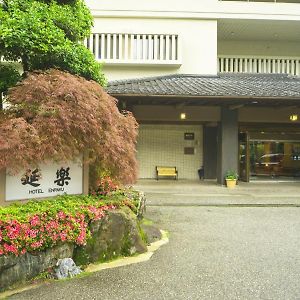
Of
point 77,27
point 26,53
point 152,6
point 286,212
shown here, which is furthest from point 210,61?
point 26,53

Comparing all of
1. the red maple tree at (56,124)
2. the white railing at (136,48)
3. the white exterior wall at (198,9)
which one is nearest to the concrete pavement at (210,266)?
the red maple tree at (56,124)

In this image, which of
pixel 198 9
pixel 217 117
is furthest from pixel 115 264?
pixel 198 9

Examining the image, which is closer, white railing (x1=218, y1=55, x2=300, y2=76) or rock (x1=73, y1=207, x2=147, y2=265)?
rock (x1=73, y1=207, x2=147, y2=265)

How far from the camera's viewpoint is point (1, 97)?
5.68 m

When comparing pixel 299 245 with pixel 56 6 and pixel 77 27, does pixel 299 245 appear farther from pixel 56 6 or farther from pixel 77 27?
pixel 56 6

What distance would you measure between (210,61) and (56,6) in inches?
431

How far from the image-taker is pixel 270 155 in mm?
16422

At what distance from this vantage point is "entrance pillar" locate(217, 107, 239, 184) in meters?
13.7

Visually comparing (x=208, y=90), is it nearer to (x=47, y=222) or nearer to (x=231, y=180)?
(x=231, y=180)

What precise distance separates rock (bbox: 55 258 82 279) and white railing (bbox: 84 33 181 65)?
11284mm

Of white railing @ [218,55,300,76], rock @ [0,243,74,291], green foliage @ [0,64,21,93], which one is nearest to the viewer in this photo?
rock @ [0,243,74,291]

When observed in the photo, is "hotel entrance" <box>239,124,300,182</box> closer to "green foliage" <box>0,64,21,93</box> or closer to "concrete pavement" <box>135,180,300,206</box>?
"concrete pavement" <box>135,180,300,206</box>

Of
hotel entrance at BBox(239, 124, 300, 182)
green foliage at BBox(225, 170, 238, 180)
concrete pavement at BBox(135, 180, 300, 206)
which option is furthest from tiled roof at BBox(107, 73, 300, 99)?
concrete pavement at BBox(135, 180, 300, 206)

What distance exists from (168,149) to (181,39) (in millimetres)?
5053
